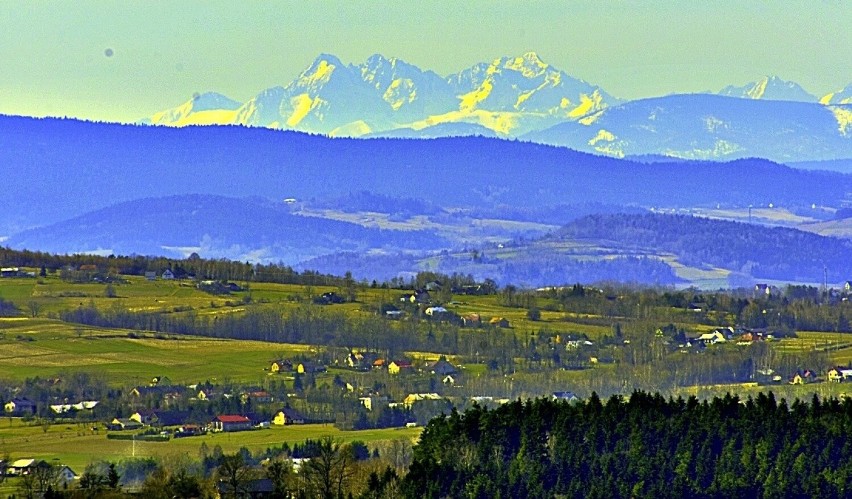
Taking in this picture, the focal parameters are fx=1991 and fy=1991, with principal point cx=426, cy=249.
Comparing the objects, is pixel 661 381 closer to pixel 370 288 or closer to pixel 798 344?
pixel 798 344

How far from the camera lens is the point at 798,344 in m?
111

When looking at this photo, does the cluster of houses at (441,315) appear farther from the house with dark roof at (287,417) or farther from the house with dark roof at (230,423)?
the house with dark roof at (230,423)

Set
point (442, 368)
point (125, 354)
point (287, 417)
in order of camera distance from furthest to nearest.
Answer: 1. point (125, 354)
2. point (442, 368)
3. point (287, 417)

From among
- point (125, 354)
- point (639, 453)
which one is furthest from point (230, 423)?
point (639, 453)

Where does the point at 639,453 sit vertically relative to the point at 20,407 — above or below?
above

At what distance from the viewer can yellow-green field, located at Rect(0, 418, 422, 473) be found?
70375 millimetres

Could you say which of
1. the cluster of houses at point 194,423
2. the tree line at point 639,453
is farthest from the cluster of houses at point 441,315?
the tree line at point 639,453

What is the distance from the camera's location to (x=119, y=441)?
247 feet

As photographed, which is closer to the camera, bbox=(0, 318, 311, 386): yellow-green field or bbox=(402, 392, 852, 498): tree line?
bbox=(402, 392, 852, 498): tree line

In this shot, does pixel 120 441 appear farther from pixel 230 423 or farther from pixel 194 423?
pixel 230 423

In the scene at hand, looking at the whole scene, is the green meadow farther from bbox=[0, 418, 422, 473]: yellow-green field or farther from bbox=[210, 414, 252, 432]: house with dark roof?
bbox=[210, 414, 252, 432]: house with dark roof

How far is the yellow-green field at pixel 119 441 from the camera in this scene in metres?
70.4

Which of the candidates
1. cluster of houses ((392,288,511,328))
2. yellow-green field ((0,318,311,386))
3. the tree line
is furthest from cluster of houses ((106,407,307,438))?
cluster of houses ((392,288,511,328))

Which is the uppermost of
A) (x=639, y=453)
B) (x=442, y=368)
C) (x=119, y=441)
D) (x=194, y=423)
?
(x=442, y=368)
